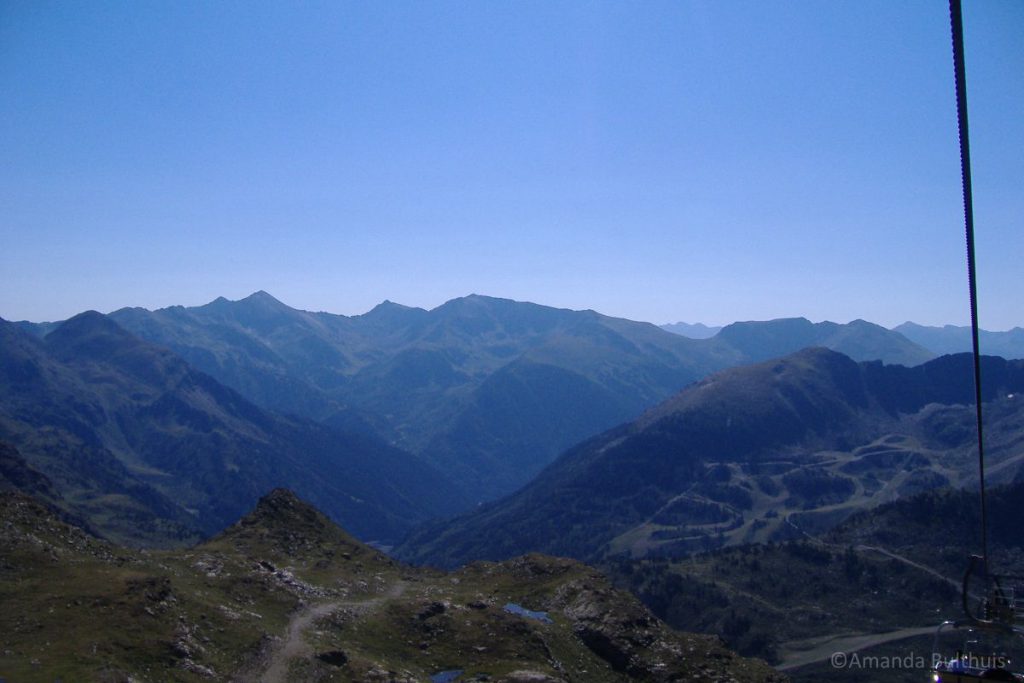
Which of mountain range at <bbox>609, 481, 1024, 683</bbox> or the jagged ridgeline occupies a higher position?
the jagged ridgeline

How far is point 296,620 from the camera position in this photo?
58.5m

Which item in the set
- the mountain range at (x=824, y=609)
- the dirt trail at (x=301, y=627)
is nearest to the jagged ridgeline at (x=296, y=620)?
the dirt trail at (x=301, y=627)

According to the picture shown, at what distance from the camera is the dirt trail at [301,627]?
47.8 m

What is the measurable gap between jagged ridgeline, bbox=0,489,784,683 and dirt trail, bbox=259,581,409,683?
6.3 inches

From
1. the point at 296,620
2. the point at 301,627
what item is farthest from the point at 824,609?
the point at 301,627

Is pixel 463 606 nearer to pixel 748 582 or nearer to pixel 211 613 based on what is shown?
pixel 211 613

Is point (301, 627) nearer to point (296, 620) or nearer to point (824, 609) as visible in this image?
point (296, 620)

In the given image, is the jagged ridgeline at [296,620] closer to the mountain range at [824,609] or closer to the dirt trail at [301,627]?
the dirt trail at [301,627]

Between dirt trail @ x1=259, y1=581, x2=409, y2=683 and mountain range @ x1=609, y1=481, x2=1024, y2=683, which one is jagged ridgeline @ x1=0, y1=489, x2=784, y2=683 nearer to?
dirt trail @ x1=259, y1=581, x2=409, y2=683

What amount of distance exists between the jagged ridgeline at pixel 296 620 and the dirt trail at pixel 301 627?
159 mm

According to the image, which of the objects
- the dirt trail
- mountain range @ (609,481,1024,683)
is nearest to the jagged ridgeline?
the dirt trail

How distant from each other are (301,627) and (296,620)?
1.69 meters

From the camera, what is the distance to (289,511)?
90750mm

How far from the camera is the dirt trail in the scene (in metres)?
47.8
